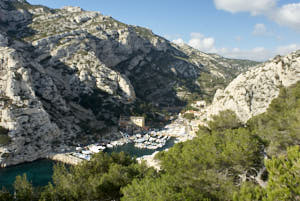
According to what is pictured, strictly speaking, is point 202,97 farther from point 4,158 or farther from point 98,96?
point 4,158

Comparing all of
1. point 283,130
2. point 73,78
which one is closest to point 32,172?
point 283,130

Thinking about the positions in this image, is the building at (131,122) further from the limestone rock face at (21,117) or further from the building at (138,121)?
the limestone rock face at (21,117)

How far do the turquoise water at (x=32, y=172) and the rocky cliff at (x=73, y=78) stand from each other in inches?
98.0

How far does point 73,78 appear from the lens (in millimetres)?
91938

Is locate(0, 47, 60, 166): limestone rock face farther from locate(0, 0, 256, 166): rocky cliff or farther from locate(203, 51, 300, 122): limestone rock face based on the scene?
locate(203, 51, 300, 122): limestone rock face

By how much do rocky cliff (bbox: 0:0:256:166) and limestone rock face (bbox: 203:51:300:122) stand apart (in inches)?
1842

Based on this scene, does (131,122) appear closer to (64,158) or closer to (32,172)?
(64,158)

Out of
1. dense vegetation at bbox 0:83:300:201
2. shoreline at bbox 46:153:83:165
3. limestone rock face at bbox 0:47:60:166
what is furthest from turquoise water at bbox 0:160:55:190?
dense vegetation at bbox 0:83:300:201

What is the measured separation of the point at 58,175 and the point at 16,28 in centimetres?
11793

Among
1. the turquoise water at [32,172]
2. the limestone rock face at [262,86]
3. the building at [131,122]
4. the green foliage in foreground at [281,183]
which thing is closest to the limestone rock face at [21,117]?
the turquoise water at [32,172]

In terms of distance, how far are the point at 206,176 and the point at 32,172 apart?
145 feet

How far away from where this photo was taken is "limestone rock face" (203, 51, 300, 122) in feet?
189

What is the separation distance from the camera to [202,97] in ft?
474

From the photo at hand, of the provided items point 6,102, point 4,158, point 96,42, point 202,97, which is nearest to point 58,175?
point 4,158
